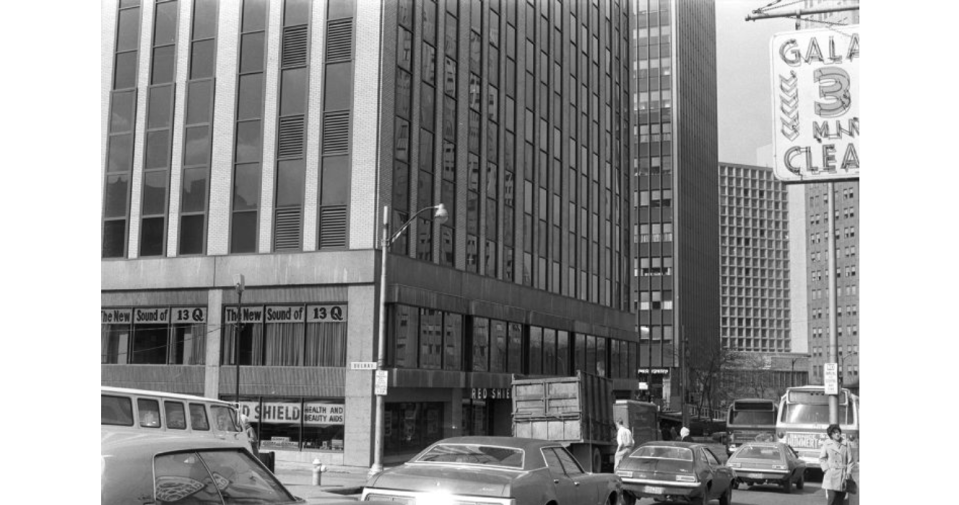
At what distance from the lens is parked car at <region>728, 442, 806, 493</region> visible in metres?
23.4

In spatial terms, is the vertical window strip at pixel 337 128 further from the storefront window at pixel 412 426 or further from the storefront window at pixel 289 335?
the storefront window at pixel 412 426

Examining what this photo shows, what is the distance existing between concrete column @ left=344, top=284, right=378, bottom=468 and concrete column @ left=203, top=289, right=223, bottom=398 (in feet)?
17.4

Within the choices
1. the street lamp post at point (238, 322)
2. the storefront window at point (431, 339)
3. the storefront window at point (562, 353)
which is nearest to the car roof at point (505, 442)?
the street lamp post at point (238, 322)

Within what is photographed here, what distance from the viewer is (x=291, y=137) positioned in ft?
112

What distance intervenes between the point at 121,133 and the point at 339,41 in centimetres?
998

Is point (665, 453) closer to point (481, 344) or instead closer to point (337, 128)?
point (337, 128)

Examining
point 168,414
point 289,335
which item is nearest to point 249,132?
point 289,335

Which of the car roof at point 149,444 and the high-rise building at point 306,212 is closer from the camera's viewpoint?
the car roof at point 149,444

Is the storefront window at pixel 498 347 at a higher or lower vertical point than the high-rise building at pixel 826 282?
lower

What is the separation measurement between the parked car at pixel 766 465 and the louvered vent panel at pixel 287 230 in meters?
17.3

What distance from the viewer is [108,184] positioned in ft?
120

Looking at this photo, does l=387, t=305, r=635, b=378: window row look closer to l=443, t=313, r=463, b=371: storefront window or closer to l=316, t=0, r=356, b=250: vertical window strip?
l=443, t=313, r=463, b=371: storefront window

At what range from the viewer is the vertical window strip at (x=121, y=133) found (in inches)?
1437
